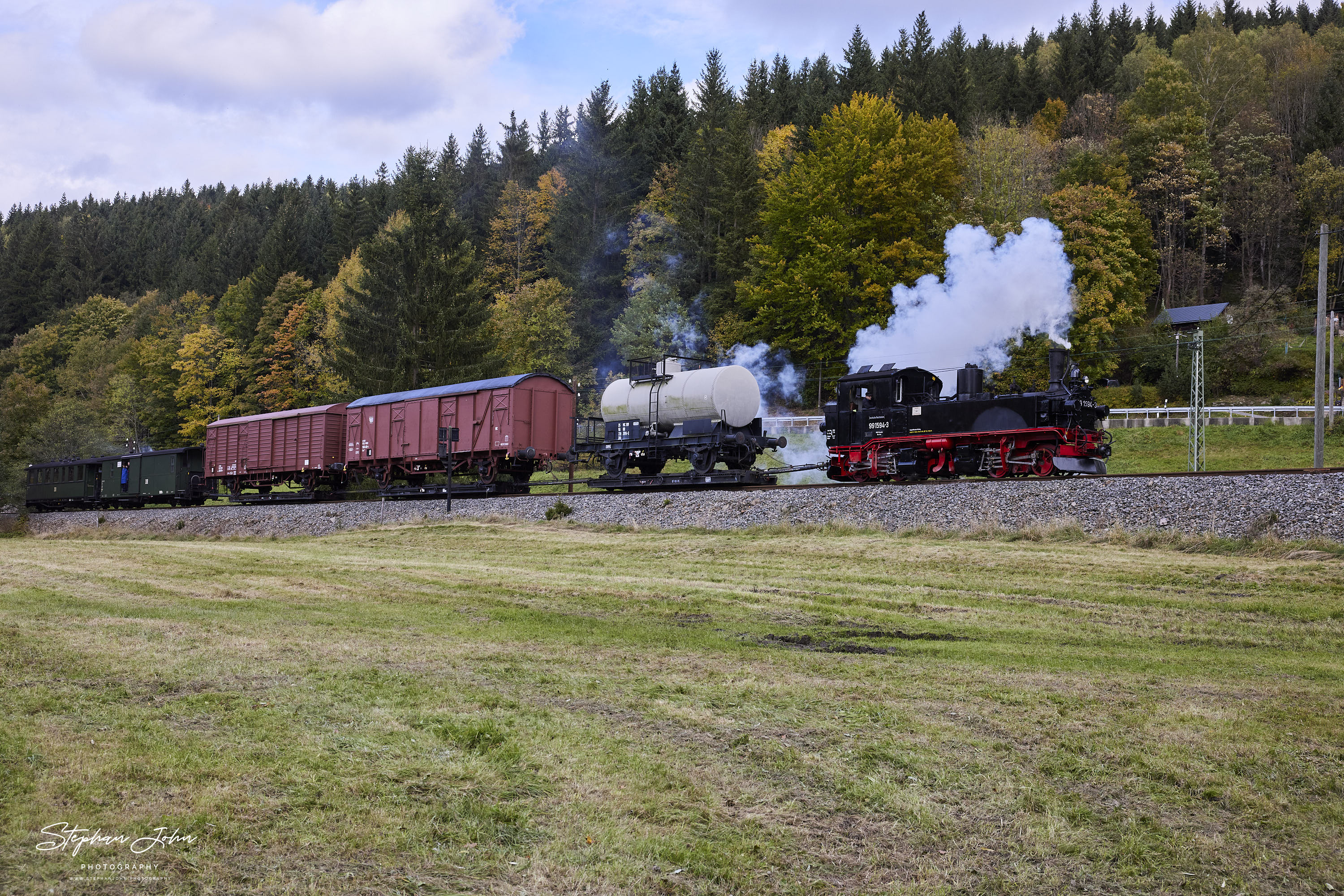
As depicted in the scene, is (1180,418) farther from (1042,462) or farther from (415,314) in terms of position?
(415,314)

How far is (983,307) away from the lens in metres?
32.1

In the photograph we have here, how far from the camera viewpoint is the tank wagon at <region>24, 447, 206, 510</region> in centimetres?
4284

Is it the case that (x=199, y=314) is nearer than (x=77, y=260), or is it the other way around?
(x=199, y=314)

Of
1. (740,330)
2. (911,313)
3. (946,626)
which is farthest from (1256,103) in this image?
(946,626)

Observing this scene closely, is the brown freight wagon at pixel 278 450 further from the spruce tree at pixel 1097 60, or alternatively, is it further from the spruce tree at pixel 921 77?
the spruce tree at pixel 1097 60

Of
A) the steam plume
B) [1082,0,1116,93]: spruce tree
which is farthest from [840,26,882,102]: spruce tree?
the steam plume

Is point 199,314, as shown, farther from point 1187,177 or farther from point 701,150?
point 1187,177

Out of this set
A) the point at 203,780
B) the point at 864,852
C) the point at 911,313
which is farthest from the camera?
the point at 911,313

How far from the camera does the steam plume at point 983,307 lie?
3198 centimetres

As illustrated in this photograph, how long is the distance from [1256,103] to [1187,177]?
16399 mm

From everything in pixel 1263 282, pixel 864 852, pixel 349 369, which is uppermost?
pixel 1263 282

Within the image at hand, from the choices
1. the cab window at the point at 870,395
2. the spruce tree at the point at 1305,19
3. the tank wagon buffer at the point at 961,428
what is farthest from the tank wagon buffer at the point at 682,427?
the spruce tree at the point at 1305,19

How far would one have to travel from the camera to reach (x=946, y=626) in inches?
482

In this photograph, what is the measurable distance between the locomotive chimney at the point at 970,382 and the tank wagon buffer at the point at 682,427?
203 inches
